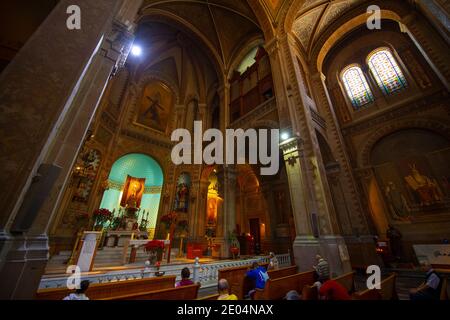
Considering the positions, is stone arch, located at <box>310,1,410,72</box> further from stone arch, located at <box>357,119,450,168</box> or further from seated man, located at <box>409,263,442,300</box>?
seated man, located at <box>409,263,442,300</box>

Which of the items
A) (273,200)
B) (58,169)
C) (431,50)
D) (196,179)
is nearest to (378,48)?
(431,50)

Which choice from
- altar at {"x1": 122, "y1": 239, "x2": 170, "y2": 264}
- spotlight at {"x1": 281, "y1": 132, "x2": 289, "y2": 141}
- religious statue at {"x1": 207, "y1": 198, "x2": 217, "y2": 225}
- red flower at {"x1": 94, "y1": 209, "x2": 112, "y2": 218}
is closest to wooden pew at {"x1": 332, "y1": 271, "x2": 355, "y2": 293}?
spotlight at {"x1": 281, "y1": 132, "x2": 289, "y2": 141}

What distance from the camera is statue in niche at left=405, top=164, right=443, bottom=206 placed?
7480 mm

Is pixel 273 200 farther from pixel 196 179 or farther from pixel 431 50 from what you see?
pixel 431 50

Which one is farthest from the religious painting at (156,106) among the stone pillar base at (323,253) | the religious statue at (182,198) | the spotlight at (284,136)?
the stone pillar base at (323,253)

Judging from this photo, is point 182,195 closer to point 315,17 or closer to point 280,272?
point 280,272

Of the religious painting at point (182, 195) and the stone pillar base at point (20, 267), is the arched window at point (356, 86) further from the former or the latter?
the stone pillar base at point (20, 267)

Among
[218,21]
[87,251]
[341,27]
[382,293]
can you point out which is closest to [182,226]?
[87,251]

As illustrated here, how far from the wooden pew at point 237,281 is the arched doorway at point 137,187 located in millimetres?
8362

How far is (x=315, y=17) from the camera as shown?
35.7 feet

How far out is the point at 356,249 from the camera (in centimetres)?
786

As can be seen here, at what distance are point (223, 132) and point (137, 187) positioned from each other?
6.89 meters

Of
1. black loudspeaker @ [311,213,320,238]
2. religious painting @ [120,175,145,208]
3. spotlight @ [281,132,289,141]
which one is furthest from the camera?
religious painting @ [120,175,145,208]

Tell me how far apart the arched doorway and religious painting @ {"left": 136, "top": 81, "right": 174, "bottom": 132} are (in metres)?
2.66
